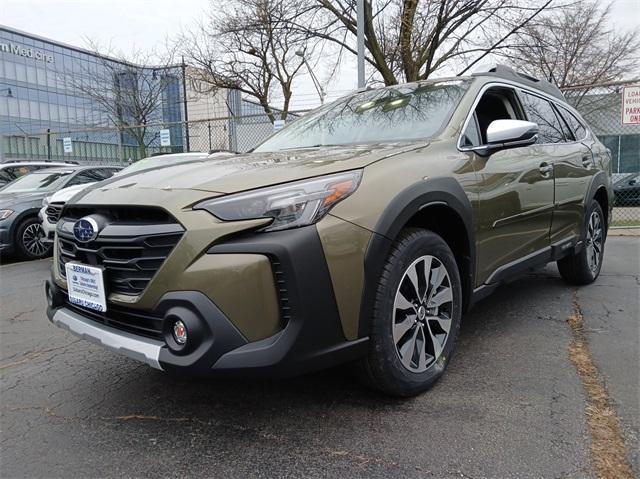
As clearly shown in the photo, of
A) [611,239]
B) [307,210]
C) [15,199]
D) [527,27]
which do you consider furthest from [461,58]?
[307,210]

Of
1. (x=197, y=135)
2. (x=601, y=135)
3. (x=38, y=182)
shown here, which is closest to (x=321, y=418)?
(x=38, y=182)

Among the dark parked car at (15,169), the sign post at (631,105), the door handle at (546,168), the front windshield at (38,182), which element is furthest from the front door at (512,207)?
the dark parked car at (15,169)

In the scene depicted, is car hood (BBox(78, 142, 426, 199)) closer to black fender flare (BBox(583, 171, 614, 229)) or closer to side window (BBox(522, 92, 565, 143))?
side window (BBox(522, 92, 565, 143))

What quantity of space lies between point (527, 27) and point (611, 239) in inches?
352

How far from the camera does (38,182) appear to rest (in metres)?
8.70

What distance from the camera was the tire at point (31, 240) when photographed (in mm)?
7723

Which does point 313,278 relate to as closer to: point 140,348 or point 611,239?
point 140,348

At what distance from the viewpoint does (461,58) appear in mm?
15648

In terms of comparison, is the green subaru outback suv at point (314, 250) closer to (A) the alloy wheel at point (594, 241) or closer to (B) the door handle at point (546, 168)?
(B) the door handle at point (546, 168)

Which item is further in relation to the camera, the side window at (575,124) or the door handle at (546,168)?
the side window at (575,124)

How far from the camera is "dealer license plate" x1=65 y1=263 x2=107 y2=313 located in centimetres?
222

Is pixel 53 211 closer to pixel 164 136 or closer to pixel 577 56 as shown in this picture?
pixel 164 136

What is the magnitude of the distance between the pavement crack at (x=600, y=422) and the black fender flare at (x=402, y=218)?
86 cm

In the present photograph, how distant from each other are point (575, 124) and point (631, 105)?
484cm
